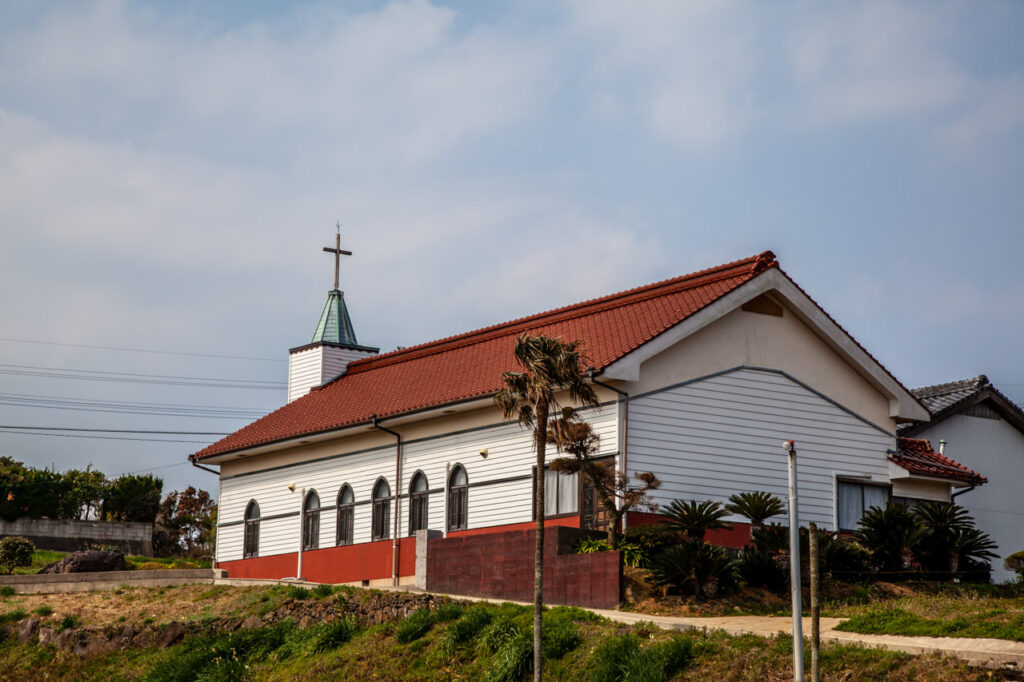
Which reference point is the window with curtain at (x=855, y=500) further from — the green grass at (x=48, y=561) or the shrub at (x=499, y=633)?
the green grass at (x=48, y=561)

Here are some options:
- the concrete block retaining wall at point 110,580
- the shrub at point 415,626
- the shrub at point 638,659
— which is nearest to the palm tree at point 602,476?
the shrub at point 415,626

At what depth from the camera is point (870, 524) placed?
27000 millimetres

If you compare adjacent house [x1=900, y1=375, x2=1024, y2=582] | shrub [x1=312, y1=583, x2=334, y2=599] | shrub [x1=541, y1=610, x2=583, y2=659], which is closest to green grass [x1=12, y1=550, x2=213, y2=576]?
shrub [x1=312, y1=583, x2=334, y2=599]

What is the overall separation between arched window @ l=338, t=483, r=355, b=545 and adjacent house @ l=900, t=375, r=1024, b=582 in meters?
14.8

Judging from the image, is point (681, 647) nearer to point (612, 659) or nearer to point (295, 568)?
point (612, 659)

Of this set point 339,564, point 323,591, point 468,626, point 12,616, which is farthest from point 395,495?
point 468,626

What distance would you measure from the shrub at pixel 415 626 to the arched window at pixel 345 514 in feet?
33.3

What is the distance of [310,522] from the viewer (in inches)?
1373

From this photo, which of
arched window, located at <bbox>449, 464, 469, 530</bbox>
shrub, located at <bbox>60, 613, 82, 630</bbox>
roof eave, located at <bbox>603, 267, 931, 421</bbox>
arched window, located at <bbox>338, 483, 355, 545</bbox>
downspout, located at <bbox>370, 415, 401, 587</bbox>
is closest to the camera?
roof eave, located at <bbox>603, 267, 931, 421</bbox>

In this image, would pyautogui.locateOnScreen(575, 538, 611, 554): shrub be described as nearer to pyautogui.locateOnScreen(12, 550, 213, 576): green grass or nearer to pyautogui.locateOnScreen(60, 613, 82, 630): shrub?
pyautogui.locateOnScreen(60, 613, 82, 630): shrub

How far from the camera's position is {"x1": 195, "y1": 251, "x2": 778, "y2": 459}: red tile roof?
1142 inches

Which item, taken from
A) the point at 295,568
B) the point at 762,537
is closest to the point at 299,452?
the point at 295,568

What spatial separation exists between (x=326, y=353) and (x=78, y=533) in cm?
1379

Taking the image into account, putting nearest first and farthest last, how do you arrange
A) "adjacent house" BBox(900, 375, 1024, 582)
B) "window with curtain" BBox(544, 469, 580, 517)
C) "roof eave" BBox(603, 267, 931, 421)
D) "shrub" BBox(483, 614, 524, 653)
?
"shrub" BBox(483, 614, 524, 653) → "roof eave" BBox(603, 267, 931, 421) → "window with curtain" BBox(544, 469, 580, 517) → "adjacent house" BBox(900, 375, 1024, 582)
